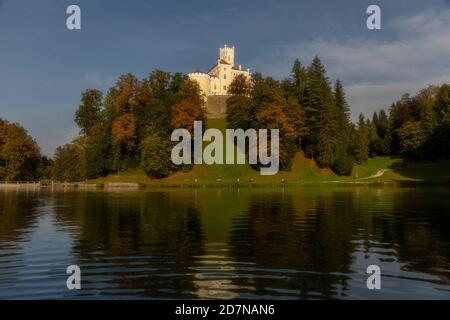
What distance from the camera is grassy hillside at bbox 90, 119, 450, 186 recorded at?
85.5 meters

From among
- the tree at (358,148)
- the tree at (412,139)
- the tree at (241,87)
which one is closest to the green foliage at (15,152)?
the tree at (241,87)

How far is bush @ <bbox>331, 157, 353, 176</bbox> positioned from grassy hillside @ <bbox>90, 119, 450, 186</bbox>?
1.33 meters

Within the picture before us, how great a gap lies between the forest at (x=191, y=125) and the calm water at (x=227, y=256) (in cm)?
6488

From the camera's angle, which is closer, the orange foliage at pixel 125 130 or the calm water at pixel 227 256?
the calm water at pixel 227 256

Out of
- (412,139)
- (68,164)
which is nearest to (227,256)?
(412,139)

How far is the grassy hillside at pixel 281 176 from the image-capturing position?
85.5m

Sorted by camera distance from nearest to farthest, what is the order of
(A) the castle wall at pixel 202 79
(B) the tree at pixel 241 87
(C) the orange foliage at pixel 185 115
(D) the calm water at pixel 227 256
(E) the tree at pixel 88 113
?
1. (D) the calm water at pixel 227 256
2. (C) the orange foliage at pixel 185 115
3. (E) the tree at pixel 88 113
4. (B) the tree at pixel 241 87
5. (A) the castle wall at pixel 202 79

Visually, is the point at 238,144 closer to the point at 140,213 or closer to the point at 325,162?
the point at 325,162

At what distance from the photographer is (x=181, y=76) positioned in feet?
355

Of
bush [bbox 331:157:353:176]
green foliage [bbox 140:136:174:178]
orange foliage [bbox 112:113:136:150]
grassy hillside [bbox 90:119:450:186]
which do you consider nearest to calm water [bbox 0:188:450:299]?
grassy hillside [bbox 90:119:450:186]

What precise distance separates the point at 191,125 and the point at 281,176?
Result: 871 inches

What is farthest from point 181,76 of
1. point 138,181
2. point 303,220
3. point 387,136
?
point 303,220

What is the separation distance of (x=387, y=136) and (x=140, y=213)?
111429 mm

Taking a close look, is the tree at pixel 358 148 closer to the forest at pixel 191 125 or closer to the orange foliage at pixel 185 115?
the forest at pixel 191 125
